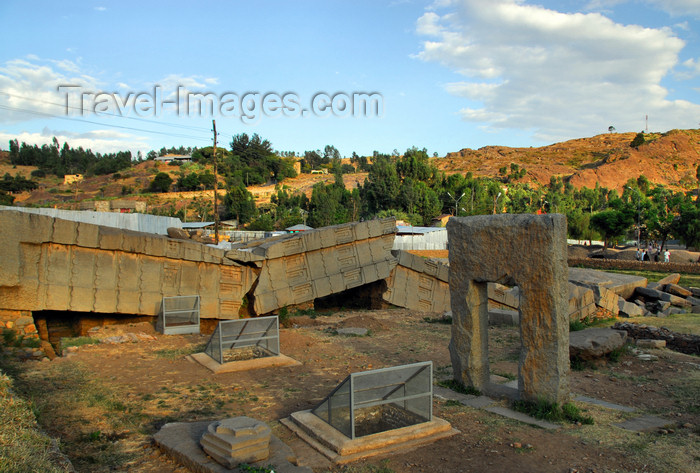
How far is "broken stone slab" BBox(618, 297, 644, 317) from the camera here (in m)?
17.2

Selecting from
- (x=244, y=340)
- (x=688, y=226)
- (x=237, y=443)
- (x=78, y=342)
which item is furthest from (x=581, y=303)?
(x=688, y=226)

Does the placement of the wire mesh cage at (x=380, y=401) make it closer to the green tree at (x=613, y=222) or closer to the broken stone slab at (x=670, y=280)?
the broken stone slab at (x=670, y=280)

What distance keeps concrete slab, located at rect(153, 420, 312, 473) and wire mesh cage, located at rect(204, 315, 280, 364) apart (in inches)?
129

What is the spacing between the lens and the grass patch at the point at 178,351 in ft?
31.7

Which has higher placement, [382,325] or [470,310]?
[470,310]

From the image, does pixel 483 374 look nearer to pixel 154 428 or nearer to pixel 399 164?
pixel 154 428

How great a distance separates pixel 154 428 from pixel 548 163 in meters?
121

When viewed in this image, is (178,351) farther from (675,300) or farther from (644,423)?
(675,300)

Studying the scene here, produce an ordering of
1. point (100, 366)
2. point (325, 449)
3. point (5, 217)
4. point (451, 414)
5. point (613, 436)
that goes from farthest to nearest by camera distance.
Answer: point (5, 217)
point (100, 366)
point (451, 414)
point (613, 436)
point (325, 449)

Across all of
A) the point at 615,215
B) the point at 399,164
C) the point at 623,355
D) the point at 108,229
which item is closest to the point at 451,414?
the point at 623,355

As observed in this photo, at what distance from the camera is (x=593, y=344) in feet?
30.0

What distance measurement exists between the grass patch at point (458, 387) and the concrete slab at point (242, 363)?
2.92 m

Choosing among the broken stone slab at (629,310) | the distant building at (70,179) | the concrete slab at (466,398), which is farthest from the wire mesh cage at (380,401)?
the distant building at (70,179)

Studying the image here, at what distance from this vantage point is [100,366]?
881 cm
